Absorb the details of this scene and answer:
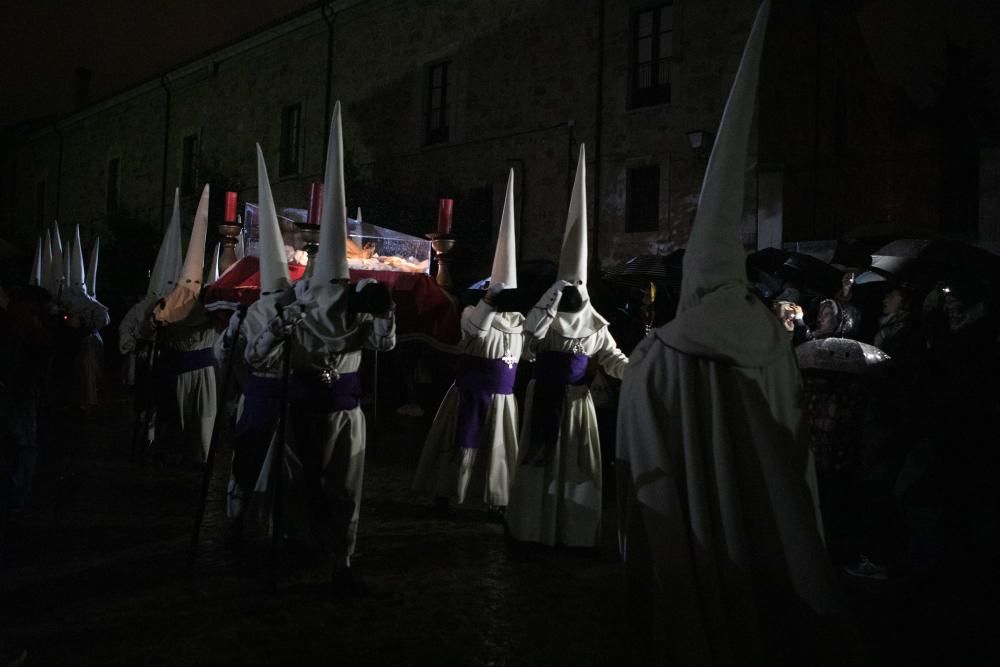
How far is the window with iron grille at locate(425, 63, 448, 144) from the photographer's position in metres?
19.8

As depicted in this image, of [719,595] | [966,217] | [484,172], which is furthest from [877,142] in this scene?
[719,595]

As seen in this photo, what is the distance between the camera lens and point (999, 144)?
11.4m

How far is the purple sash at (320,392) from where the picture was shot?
15.3ft

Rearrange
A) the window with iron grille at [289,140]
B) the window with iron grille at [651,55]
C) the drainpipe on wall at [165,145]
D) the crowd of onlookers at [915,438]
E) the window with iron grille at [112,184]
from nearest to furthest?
1. the crowd of onlookers at [915,438]
2. the window with iron grille at [651,55]
3. the window with iron grille at [289,140]
4. the drainpipe on wall at [165,145]
5. the window with iron grille at [112,184]

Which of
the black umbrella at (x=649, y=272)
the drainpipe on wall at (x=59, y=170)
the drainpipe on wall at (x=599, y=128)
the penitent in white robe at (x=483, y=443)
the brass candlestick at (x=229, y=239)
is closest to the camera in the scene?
the penitent in white robe at (x=483, y=443)

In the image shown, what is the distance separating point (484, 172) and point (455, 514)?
511 inches

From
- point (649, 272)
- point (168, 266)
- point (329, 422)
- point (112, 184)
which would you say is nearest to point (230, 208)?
point (168, 266)

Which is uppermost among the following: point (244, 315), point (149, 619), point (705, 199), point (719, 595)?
point (705, 199)

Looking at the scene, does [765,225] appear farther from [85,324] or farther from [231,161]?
[231,161]

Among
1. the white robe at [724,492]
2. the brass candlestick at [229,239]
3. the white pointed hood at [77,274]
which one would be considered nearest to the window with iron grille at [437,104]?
the white pointed hood at [77,274]

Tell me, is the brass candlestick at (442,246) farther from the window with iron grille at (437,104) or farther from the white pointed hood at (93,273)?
the window with iron grille at (437,104)

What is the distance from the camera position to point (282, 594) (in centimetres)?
462

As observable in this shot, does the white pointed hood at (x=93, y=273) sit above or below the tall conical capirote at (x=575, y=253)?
above

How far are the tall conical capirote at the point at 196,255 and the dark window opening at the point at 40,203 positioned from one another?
115 feet
